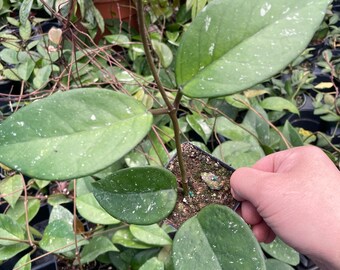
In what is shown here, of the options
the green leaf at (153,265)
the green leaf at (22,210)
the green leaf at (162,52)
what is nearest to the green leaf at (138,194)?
the green leaf at (153,265)

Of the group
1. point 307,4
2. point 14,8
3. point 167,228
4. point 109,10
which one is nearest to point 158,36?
point 109,10

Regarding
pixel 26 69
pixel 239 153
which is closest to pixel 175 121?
pixel 239 153

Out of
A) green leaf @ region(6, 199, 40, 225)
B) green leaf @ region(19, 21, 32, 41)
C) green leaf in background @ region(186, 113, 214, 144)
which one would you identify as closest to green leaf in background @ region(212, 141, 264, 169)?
green leaf in background @ region(186, 113, 214, 144)

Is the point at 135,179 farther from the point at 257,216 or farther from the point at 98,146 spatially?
the point at 257,216

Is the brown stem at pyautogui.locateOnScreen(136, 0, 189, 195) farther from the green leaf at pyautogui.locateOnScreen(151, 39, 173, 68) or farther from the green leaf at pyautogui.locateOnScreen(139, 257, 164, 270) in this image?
the green leaf at pyautogui.locateOnScreen(151, 39, 173, 68)

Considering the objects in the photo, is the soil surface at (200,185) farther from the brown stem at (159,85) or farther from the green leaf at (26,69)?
the green leaf at (26,69)

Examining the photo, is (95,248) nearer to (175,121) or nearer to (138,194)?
(138,194)
